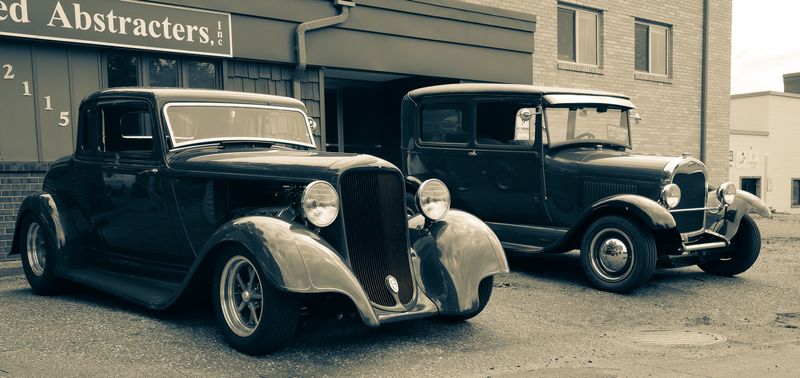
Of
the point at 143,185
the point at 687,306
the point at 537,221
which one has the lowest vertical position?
the point at 687,306

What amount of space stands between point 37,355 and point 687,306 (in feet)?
15.7

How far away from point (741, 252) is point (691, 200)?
2.76 feet

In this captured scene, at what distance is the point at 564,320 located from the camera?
5.21 metres

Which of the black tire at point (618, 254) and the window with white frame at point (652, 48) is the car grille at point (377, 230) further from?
the window with white frame at point (652, 48)

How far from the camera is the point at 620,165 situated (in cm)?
679

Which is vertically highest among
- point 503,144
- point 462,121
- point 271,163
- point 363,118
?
point 363,118

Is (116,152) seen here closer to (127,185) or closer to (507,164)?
(127,185)

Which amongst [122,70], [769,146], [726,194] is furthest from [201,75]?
[769,146]

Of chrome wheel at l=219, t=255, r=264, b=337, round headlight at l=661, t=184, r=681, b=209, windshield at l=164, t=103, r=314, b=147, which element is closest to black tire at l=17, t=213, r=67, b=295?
windshield at l=164, t=103, r=314, b=147

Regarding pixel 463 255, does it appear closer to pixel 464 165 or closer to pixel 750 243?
pixel 464 165

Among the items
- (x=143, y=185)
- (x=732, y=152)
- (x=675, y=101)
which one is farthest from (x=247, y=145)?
(x=732, y=152)

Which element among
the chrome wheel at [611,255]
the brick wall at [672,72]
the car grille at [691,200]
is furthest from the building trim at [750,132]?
the chrome wheel at [611,255]

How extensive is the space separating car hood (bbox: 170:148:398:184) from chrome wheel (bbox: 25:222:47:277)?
5.80ft

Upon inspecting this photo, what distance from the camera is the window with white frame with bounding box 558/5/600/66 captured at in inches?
548
